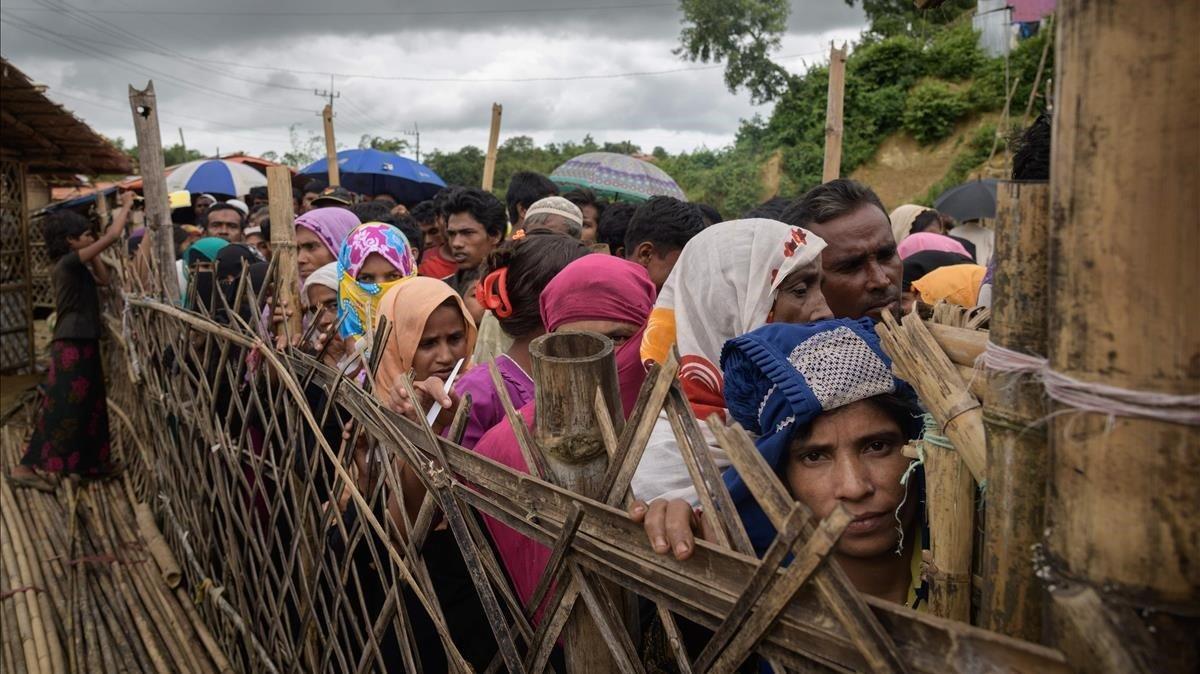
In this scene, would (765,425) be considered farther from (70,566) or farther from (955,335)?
(70,566)

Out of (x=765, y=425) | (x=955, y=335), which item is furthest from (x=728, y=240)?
(x=955, y=335)

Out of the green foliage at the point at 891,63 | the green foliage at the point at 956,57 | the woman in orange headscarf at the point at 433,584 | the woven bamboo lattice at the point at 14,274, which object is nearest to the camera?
the woman in orange headscarf at the point at 433,584

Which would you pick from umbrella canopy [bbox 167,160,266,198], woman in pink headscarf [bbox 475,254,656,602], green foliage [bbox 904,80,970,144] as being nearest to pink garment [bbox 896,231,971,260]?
woman in pink headscarf [bbox 475,254,656,602]

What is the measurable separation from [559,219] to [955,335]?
3.18 m

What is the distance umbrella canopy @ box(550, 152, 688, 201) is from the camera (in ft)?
32.0

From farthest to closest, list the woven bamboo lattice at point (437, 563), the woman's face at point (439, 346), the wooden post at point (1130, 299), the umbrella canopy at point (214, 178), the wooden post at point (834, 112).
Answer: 1. the umbrella canopy at point (214, 178)
2. the wooden post at point (834, 112)
3. the woman's face at point (439, 346)
4. the woven bamboo lattice at point (437, 563)
5. the wooden post at point (1130, 299)

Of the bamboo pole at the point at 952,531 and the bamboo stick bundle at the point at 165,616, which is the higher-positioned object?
the bamboo pole at the point at 952,531

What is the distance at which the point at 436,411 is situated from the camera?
2010 millimetres

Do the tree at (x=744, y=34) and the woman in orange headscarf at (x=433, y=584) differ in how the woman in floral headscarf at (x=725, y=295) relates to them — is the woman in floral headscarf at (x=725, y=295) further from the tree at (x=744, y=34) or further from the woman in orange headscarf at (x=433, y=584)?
the tree at (x=744, y=34)

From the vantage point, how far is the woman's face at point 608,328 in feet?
7.18

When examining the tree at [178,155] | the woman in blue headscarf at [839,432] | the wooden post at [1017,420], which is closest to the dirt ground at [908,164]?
the woman in blue headscarf at [839,432]

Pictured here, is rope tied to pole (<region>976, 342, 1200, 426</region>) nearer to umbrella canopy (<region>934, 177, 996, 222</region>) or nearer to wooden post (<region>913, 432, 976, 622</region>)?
wooden post (<region>913, 432, 976, 622</region>)

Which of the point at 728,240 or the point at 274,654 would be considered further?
the point at 274,654

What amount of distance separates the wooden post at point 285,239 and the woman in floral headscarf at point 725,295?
156 cm
